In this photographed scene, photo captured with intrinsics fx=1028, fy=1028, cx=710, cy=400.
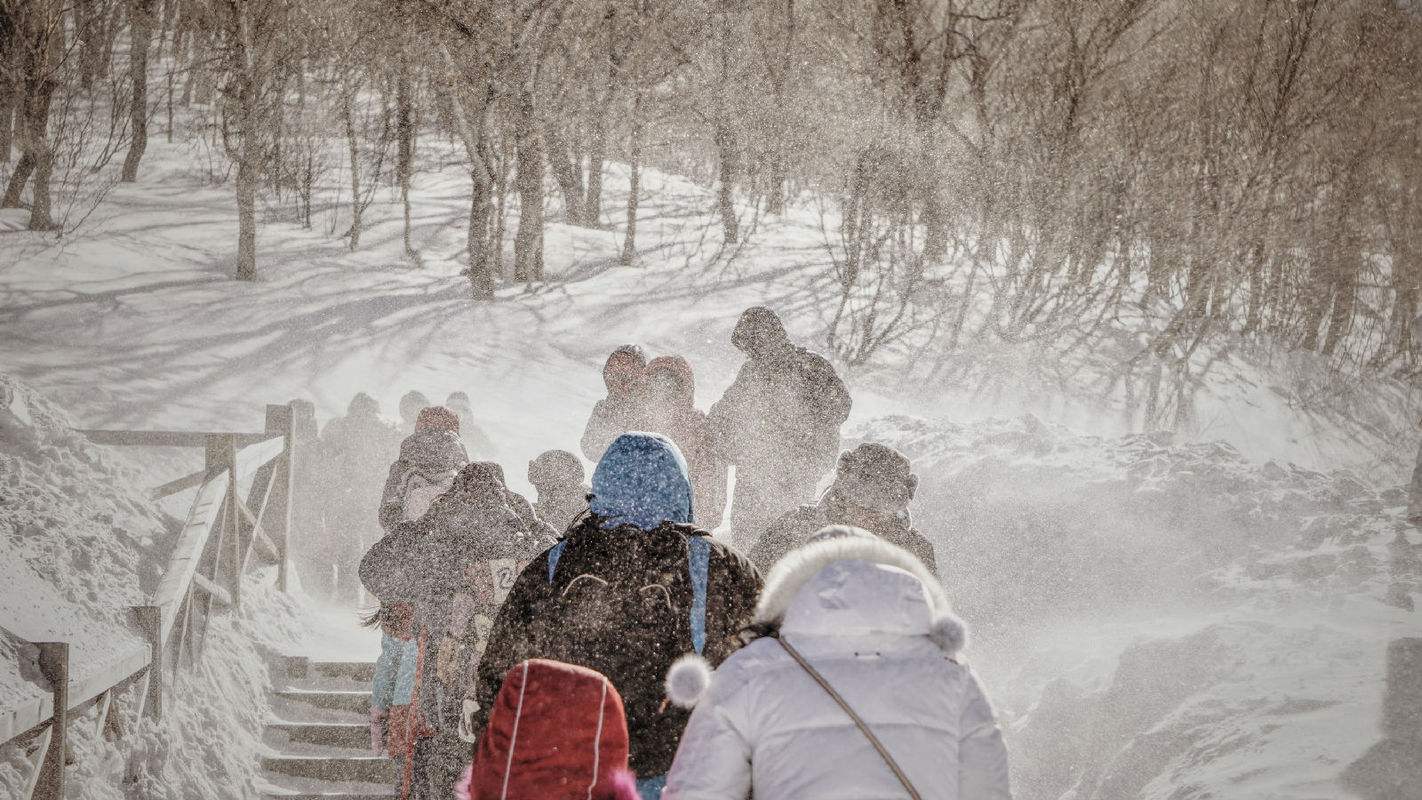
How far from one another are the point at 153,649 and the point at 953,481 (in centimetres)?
509

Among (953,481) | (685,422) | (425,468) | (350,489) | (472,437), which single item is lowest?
(350,489)

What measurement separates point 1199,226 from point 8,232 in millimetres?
19342

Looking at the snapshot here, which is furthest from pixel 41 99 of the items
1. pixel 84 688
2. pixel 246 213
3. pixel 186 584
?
pixel 84 688

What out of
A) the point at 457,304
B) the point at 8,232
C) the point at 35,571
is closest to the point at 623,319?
the point at 457,304

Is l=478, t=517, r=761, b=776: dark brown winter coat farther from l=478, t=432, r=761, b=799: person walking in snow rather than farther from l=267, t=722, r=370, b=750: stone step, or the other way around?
l=267, t=722, r=370, b=750: stone step

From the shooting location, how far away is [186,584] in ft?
17.3

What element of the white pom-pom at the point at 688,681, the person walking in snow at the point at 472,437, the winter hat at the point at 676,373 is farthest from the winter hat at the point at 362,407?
the white pom-pom at the point at 688,681

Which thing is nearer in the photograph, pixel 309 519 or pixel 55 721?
pixel 55 721

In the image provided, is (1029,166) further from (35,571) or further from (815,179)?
(35,571)

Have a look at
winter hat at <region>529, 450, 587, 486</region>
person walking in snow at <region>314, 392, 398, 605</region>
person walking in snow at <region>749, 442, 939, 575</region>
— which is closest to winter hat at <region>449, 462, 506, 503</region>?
winter hat at <region>529, 450, 587, 486</region>

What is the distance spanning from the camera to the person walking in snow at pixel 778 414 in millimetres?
5105

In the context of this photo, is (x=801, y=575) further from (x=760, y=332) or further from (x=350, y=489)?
(x=350, y=489)

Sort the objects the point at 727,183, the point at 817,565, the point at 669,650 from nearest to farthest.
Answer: the point at 817,565, the point at 669,650, the point at 727,183

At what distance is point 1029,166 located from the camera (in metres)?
17.4
